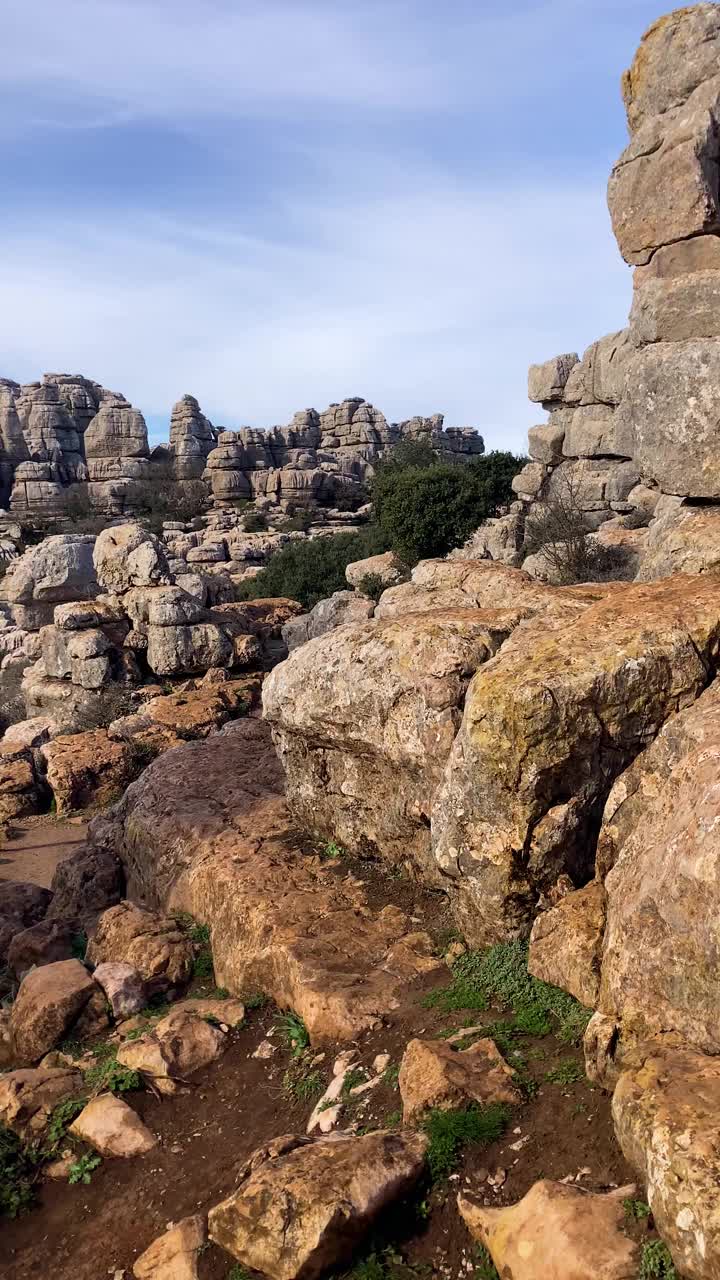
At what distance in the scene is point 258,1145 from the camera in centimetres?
447

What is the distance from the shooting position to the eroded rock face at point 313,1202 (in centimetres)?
351

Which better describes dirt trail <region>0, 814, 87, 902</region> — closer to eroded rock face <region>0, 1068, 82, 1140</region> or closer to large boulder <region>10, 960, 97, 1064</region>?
large boulder <region>10, 960, 97, 1064</region>

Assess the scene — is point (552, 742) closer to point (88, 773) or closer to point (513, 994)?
point (513, 994)

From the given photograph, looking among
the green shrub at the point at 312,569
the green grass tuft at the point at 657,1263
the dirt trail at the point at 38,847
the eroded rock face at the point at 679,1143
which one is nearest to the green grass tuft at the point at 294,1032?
the eroded rock face at the point at 679,1143

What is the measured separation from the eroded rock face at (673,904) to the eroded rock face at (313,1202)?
46.2 inches

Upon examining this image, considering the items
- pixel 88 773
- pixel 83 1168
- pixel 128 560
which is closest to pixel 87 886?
pixel 83 1168

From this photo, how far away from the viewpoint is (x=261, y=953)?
589 centimetres

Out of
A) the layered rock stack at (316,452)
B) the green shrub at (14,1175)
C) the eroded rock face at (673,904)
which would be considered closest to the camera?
the eroded rock face at (673,904)

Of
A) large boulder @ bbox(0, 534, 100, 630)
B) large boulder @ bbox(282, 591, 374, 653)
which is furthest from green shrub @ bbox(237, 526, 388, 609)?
large boulder @ bbox(0, 534, 100, 630)

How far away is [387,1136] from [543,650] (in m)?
2.70

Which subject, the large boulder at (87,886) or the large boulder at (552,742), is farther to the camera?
the large boulder at (87,886)

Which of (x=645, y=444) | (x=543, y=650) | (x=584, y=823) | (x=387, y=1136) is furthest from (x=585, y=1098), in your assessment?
(x=645, y=444)

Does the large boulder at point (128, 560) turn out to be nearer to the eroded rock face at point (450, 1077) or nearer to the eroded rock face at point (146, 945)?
the eroded rock face at point (146, 945)

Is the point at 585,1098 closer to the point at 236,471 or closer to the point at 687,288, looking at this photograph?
Result: the point at 687,288
